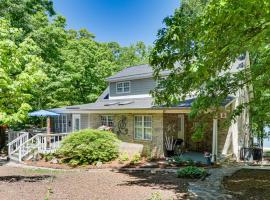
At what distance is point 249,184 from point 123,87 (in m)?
15.9

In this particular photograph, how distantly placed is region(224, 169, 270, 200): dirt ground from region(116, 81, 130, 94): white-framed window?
13.0 meters

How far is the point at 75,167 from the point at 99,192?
6.62 metres

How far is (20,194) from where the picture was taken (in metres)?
9.46

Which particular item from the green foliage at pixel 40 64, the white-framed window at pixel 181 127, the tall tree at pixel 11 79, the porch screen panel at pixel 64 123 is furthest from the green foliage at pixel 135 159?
the porch screen panel at pixel 64 123

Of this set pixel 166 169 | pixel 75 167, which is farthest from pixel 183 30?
pixel 75 167

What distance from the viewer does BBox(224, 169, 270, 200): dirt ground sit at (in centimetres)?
962

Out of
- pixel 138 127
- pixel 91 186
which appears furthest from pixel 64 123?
pixel 91 186

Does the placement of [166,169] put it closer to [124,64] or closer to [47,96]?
[47,96]

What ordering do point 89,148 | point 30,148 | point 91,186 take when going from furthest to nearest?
point 30,148
point 89,148
point 91,186

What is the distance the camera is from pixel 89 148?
54.0 feet

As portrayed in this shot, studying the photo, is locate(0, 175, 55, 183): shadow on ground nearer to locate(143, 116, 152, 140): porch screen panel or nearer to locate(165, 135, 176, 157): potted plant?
locate(165, 135, 176, 157): potted plant

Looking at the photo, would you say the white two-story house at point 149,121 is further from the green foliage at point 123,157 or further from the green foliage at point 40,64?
the green foliage at point 40,64

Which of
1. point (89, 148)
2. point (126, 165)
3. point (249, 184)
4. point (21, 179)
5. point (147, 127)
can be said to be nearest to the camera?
point (249, 184)

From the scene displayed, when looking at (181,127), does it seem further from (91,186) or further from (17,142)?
(17,142)
